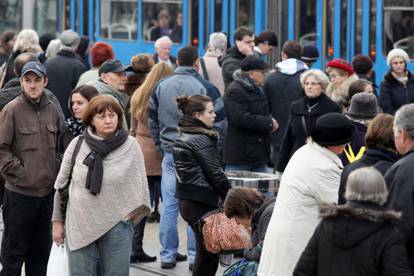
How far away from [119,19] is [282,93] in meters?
10.5

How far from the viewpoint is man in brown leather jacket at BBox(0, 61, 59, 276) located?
904 centimetres

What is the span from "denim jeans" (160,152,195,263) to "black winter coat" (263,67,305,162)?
2333 millimetres

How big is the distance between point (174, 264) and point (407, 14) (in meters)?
7.44

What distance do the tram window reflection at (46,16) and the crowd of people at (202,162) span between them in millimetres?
11004

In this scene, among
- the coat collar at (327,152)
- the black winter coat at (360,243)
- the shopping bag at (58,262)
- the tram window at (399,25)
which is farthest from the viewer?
the tram window at (399,25)

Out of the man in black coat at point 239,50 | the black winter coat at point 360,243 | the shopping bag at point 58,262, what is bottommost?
the shopping bag at point 58,262

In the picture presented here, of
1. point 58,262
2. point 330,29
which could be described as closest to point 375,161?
point 58,262

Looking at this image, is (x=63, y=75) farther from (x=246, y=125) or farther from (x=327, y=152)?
(x=327, y=152)

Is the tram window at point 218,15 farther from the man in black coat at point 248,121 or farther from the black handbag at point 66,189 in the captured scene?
the black handbag at point 66,189

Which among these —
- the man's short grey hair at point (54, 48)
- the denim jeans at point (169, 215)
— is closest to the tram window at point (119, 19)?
the man's short grey hair at point (54, 48)

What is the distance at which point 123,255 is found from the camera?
8.13 meters

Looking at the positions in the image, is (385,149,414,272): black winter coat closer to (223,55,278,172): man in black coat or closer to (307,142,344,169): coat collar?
(307,142,344,169): coat collar

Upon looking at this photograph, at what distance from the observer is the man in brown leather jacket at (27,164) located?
9.04 metres

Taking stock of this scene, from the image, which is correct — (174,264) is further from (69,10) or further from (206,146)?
(69,10)
